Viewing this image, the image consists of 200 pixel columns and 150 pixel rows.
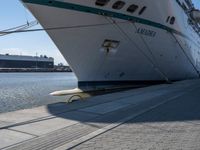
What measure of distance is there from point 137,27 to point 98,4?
301 centimetres

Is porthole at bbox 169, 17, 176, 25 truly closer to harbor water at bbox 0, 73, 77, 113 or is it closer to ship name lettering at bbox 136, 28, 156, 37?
ship name lettering at bbox 136, 28, 156, 37

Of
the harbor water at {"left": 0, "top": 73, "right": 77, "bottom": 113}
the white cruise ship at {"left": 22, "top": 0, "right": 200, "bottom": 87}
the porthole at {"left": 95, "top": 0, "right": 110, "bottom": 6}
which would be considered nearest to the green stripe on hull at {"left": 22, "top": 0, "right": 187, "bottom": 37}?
the white cruise ship at {"left": 22, "top": 0, "right": 200, "bottom": 87}

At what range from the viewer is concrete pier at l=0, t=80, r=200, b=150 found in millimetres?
6188

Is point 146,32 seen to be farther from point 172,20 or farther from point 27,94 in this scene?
point 27,94

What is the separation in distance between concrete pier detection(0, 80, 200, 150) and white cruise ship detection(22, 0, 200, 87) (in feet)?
19.3

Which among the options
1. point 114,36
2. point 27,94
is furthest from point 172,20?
point 27,94

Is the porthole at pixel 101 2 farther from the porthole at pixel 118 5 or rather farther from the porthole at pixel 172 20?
the porthole at pixel 172 20

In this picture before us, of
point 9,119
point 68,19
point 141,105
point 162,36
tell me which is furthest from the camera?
point 162,36

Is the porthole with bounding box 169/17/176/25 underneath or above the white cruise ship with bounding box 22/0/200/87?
above

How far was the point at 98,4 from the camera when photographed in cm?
1609

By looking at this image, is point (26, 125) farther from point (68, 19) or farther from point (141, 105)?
point (68, 19)

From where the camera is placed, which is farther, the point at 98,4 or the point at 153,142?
the point at 98,4

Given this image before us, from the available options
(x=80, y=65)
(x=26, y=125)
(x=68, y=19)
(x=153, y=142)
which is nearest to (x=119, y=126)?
(x=153, y=142)

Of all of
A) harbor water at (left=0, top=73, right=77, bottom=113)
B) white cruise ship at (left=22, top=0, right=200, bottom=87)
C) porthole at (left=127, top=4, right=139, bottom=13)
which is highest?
porthole at (left=127, top=4, right=139, bottom=13)
